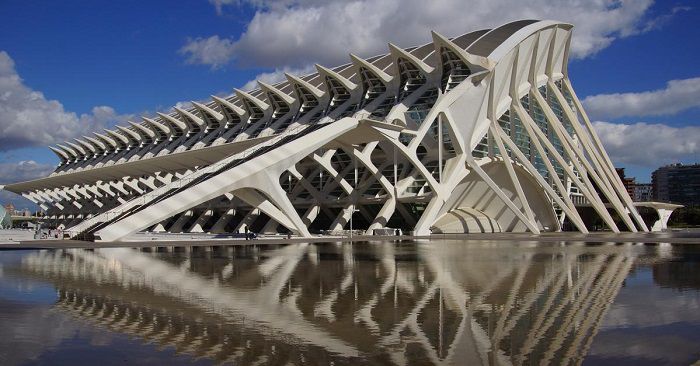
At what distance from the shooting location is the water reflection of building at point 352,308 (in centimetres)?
653

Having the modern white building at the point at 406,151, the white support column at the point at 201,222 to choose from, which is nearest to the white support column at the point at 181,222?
the modern white building at the point at 406,151

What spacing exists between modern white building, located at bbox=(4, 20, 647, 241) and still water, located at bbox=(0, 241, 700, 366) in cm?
1766

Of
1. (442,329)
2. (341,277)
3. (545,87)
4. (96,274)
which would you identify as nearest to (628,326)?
(442,329)

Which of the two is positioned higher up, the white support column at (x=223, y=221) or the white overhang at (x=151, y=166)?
the white overhang at (x=151, y=166)

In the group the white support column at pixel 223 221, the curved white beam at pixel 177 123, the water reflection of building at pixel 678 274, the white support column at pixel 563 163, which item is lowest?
the water reflection of building at pixel 678 274

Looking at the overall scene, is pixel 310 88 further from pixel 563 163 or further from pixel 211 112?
pixel 563 163

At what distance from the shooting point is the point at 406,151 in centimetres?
3700

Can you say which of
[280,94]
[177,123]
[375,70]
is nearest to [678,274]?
[375,70]

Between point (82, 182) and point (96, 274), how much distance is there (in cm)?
5497

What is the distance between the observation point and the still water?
249 inches

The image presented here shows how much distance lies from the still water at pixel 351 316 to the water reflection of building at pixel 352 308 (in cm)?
3

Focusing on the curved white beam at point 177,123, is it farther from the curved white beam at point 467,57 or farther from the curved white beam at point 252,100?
the curved white beam at point 467,57

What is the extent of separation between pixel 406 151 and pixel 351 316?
94.9 ft

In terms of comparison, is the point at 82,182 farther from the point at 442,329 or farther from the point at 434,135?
the point at 442,329
